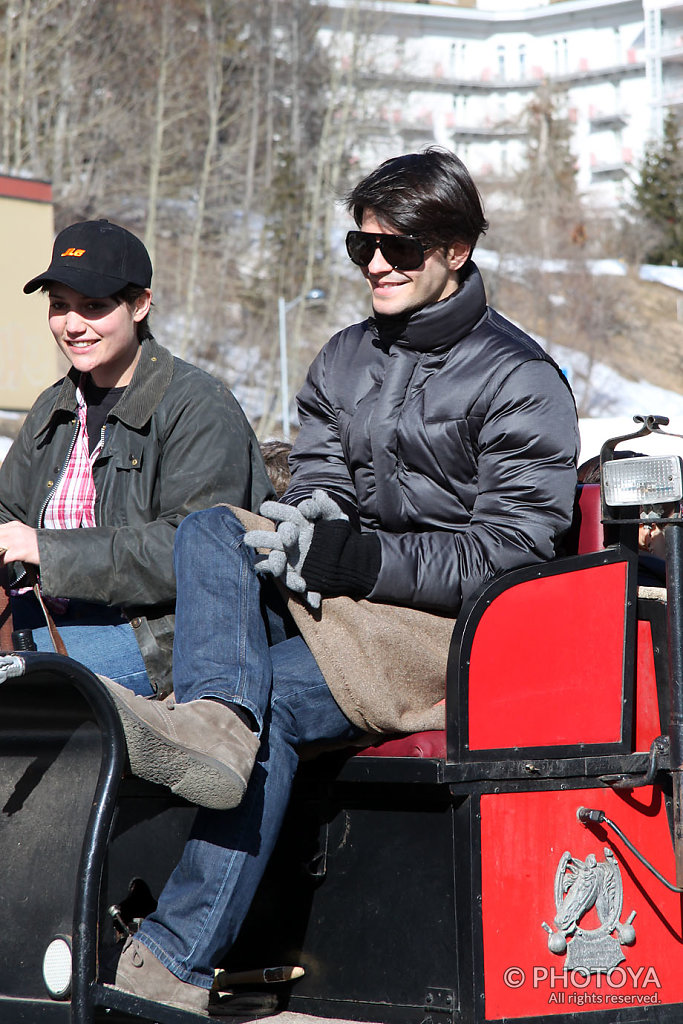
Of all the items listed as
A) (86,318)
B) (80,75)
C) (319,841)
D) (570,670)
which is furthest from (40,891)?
(80,75)

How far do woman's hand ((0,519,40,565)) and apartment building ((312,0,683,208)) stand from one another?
53.8m

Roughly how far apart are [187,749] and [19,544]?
2.79 feet

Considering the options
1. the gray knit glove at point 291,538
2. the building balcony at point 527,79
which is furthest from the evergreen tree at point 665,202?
the gray knit glove at point 291,538

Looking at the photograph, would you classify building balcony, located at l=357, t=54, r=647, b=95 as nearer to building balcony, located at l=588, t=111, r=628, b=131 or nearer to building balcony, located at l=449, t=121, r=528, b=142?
building balcony, located at l=449, t=121, r=528, b=142

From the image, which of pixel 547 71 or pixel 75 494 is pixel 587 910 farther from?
pixel 547 71

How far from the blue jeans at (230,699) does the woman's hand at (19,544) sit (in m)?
0.43

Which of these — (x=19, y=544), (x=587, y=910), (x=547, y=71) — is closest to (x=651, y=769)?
(x=587, y=910)

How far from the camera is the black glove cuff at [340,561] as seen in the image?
2623 mm

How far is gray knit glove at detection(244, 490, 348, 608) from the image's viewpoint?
8.40 feet

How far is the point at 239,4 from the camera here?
4288 cm

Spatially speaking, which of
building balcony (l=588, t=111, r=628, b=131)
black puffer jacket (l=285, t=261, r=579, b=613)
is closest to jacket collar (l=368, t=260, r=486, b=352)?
black puffer jacket (l=285, t=261, r=579, b=613)

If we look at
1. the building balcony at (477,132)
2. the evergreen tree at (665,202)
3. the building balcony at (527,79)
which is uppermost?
the building balcony at (527,79)

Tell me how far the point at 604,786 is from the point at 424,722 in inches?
15.9

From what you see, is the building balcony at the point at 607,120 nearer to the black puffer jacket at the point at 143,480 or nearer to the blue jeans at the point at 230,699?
the black puffer jacket at the point at 143,480
